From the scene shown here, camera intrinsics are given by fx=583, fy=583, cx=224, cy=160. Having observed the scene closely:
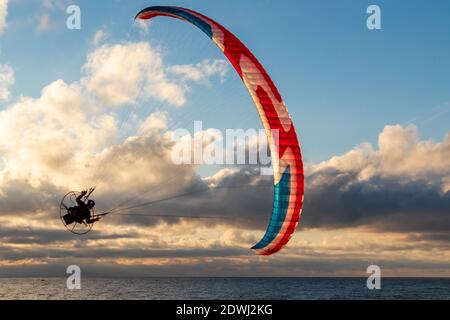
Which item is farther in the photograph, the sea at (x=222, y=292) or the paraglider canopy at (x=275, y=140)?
the sea at (x=222, y=292)

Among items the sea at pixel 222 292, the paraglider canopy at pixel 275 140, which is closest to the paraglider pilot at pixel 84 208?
the paraglider canopy at pixel 275 140

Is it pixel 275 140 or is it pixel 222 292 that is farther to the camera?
pixel 222 292

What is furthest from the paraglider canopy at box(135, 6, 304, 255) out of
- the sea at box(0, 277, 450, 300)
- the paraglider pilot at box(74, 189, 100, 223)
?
the sea at box(0, 277, 450, 300)

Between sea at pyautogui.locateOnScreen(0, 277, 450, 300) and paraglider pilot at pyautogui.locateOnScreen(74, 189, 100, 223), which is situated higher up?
paraglider pilot at pyautogui.locateOnScreen(74, 189, 100, 223)

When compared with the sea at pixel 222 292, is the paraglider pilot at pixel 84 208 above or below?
above

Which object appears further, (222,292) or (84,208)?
(222,292)

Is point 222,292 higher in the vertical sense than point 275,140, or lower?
lower

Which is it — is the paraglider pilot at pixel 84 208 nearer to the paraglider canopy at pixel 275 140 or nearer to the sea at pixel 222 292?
the paraglider canopy at pixel 275 140

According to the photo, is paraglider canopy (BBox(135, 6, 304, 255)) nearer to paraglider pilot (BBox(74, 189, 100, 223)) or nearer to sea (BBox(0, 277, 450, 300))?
paraglider pilot (BBox(74, 189, 100, 223))

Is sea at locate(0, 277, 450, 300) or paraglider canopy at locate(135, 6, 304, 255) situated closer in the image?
paraglider canopy at locate(135, 6, 304, 255)

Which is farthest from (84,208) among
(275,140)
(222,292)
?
(222,292)

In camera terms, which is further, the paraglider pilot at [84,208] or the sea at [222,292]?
the sea at [222,292]

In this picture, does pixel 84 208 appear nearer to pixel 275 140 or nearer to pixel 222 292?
pixel 275 140
